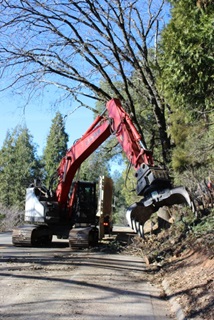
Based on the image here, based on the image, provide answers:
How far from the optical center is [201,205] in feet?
42.5

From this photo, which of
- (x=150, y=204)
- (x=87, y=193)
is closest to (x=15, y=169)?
(x=87, y=193)

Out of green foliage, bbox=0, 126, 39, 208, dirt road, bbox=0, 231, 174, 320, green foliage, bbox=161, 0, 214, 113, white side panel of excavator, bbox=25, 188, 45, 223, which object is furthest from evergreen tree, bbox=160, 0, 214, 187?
green foliage, bbox=0, 126, 39, 208

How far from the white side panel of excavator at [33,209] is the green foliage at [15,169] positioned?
120ft

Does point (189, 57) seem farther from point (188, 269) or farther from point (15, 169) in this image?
point (15, 169)

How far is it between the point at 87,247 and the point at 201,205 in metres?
4.06

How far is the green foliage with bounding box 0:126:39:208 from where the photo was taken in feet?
169

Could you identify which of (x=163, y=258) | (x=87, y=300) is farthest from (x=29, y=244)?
(x=87, y=300)

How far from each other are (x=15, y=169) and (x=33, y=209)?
3925cm

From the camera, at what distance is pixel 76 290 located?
22.4ft

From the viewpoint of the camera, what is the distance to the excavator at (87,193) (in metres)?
8.51

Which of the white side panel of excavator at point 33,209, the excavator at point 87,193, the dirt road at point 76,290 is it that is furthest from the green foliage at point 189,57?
the white side panel of excavator at point 33,209

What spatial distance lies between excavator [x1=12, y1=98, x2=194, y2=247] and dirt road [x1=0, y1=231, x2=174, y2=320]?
4.69 feet

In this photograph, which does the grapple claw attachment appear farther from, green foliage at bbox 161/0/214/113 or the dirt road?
green foliage at bbox 161/0/214/113

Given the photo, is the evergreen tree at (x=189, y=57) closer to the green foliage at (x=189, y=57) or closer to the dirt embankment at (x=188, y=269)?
the green foliage at (x=189, y=57)
